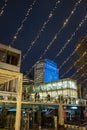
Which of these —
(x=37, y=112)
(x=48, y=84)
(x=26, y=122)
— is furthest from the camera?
(x=48, y=84)

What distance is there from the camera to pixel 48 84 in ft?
132

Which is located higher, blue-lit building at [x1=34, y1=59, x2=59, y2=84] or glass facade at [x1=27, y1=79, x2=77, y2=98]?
blue-lit building at [x1=34, y1=59, x2=59, y2=84]

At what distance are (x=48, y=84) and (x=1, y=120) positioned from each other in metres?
21.8

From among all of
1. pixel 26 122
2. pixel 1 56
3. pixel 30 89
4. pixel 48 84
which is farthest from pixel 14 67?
pixel 30 89

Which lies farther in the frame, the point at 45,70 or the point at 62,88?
the point at 45,70

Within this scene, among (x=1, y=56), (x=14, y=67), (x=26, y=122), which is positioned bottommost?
(x=26, y=122)

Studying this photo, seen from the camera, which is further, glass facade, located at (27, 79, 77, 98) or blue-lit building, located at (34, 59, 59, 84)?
blue-lit building, located at (34, 59, 59, 84)

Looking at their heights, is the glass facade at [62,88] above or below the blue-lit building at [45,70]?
below

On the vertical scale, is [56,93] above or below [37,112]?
above

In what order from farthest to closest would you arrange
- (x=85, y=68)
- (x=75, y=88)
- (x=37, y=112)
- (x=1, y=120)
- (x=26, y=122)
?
(x=75, y=88), (x=85, y=68), (x=37, y=112), (x=1, y=120), (x=26, y=122)

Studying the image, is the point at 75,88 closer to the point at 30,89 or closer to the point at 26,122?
the point at 30,89

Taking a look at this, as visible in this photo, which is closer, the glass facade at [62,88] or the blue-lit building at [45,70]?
the glass facade at [62,88]

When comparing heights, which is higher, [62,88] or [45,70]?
[45,70]

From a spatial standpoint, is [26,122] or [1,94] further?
[1,94]
